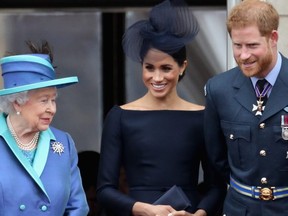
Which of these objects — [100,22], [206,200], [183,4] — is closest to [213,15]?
[100,22]

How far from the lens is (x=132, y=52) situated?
18.9 feet

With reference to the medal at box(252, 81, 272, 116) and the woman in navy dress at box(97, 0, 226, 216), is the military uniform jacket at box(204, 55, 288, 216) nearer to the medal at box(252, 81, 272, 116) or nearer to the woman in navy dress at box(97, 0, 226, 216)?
the medal at box(252, 81, 272, 116)

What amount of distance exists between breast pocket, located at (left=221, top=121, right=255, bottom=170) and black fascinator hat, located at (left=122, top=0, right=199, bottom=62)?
24.9 inches

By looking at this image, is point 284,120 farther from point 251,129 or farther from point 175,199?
point 175,199

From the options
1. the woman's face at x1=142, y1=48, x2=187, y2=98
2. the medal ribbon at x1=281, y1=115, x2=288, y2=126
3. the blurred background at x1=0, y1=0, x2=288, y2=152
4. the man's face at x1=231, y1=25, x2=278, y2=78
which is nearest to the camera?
the man's face at x1=231, y1=25, x2=278, y2=78

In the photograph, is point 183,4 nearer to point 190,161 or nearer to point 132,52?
point 132,52

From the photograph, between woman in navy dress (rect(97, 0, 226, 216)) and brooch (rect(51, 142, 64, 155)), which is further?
woman in navy dress (rect(97, 0, 226, 216))

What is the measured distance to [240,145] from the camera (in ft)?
17.1

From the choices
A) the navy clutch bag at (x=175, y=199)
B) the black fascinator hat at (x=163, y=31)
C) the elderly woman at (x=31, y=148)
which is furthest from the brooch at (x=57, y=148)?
the black fascinator hat at (x=163, y=31)

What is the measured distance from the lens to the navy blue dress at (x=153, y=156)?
18.6 ft

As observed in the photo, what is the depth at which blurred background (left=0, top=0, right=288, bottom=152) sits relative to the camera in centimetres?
724

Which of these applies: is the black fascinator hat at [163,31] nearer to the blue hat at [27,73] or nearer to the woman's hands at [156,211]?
the blue hat at [27,73]

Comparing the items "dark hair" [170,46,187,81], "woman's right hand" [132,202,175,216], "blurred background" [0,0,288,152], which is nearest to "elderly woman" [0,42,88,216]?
"woman's right hand" [132,202,175,216]

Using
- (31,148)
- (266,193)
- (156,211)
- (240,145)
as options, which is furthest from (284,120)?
(31,148)
